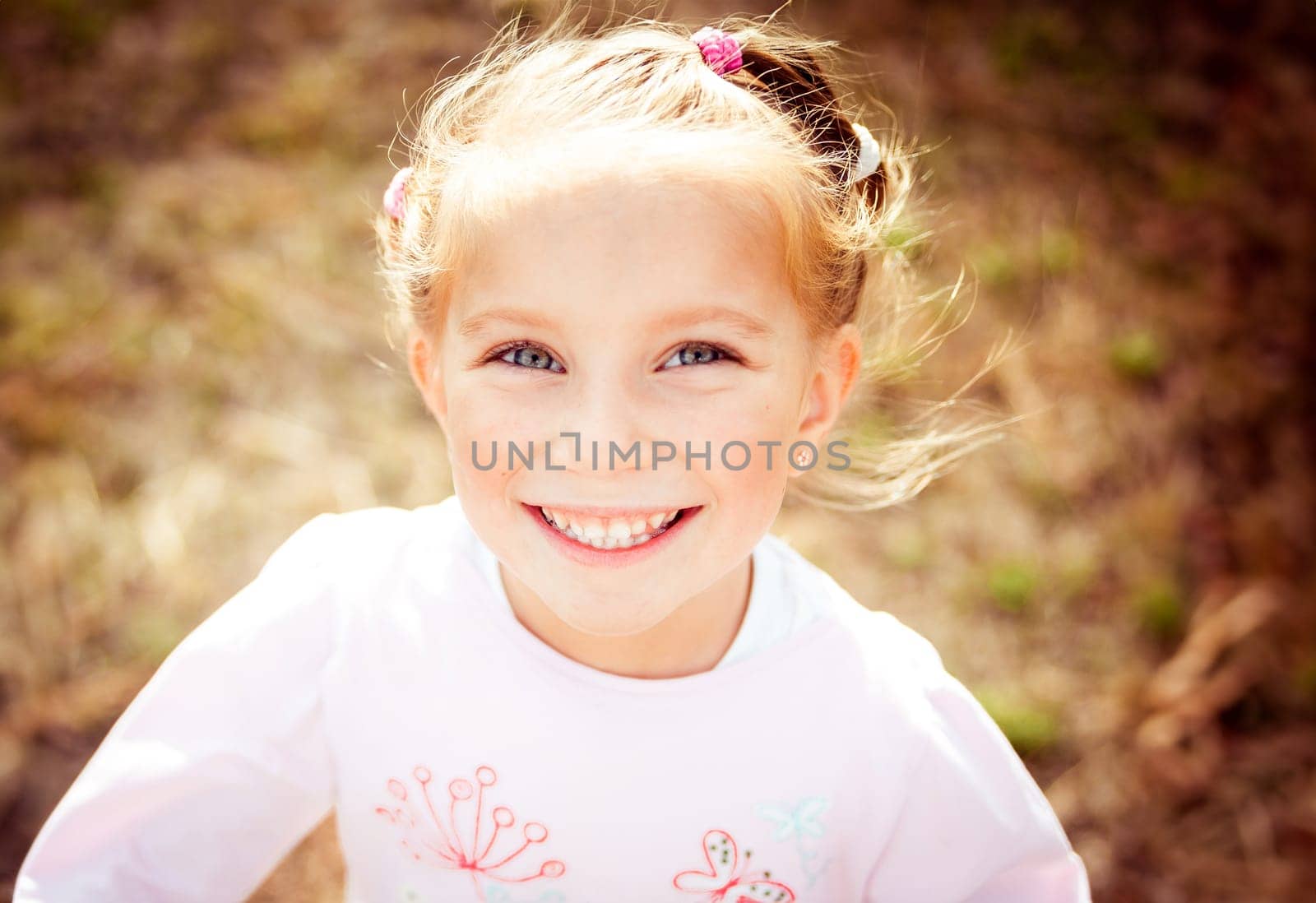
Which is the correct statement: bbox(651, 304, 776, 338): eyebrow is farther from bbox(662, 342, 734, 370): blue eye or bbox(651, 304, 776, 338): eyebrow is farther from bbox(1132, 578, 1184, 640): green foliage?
bbox(1132, 578, 1184, 640): green foliage

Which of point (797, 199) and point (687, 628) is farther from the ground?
point (797, 199)

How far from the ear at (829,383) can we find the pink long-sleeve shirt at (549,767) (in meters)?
0.25

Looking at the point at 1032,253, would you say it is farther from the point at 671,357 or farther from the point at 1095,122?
the point at 671,357

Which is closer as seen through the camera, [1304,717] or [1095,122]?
[1304,717]

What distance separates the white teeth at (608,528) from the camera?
128 cm

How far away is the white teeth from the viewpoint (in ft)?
4.20

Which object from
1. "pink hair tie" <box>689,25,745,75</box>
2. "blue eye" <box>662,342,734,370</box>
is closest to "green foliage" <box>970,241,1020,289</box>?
"pink hair tie" <box>689,25,745,75</box>

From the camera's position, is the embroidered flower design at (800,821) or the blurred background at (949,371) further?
the blurred background at (949,371)


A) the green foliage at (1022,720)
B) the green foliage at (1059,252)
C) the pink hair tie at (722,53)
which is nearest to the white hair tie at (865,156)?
the pink hair tie at (722,53)

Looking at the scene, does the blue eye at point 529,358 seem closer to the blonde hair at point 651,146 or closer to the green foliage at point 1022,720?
the blonde hair at point 651,146

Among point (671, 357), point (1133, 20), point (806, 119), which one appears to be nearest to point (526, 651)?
point (671, 357)

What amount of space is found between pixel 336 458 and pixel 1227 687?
2.24 metres

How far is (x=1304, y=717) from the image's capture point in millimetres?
2561

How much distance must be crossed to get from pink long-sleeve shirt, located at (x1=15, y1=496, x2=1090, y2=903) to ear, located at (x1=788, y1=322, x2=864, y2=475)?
0.25m
